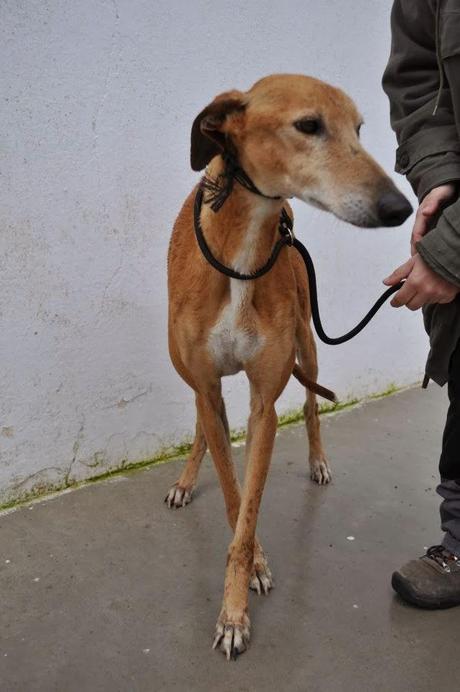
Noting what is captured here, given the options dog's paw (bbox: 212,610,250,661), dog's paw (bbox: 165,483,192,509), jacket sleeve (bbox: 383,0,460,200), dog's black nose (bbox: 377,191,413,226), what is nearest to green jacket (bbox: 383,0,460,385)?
jacket sleeve (bbox: 383,0,460,200)

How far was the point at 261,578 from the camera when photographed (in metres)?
2.18

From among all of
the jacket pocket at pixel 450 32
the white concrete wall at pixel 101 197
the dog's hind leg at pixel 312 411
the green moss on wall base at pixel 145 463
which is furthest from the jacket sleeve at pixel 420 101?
the green moss on wall base at pixel 145 463

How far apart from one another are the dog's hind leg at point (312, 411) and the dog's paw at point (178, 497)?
54cm

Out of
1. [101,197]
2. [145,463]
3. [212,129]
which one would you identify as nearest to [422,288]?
[212,129]

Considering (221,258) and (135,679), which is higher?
(221,258)

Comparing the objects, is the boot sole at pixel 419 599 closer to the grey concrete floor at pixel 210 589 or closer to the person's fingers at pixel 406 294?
the grey concrete floor at pixel 210 589

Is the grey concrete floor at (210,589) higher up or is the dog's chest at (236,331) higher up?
the dog's chest at (236,331)

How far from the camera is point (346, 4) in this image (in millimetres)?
3338

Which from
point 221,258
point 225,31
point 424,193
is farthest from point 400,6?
point 225,31

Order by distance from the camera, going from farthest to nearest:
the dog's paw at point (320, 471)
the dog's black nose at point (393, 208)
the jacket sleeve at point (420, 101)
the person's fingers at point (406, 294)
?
the dog's paw at point (320, 471), the jacket sleeve at point (420, 101), the person's fingers at point (406, 294), the dog's black nose at point (393, 208)

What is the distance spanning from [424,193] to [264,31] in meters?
1.51

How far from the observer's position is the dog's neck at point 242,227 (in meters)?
1.92

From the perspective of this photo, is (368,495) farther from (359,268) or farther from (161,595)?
(359,268)

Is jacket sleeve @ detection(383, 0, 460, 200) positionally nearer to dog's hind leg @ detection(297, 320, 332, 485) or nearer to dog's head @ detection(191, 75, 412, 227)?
dog's head @ detection(191, 75, 412, 227)
